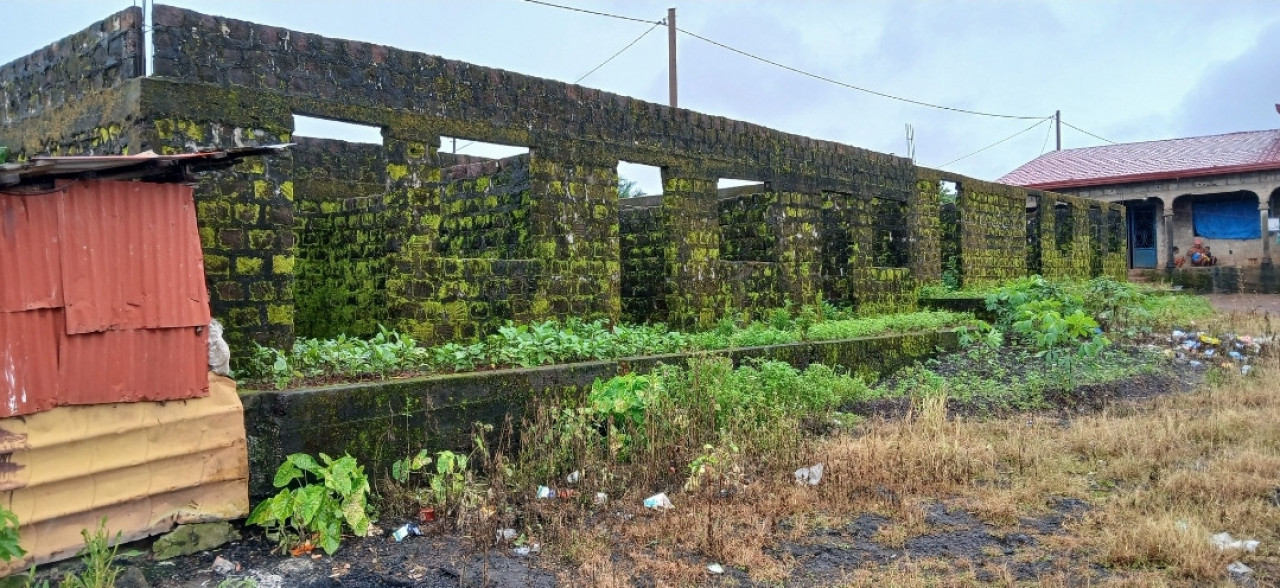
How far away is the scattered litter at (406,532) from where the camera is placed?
5.04m

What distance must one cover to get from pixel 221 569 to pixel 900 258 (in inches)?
471

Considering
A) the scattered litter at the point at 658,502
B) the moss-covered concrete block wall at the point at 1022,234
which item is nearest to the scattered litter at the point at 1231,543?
the scattered litter at the point at 658,502

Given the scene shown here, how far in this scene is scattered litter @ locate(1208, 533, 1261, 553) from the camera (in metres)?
4.28

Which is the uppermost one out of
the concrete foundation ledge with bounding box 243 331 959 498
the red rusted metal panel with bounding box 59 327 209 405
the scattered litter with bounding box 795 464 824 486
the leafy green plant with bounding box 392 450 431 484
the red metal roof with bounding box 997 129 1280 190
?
the red metal roof with bounding box 997 129 1280 190

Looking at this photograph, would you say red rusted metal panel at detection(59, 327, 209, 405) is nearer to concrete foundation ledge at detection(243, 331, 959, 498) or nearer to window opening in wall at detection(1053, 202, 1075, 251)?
concrete foundation ledge at detection(243, 331, 959, 498)

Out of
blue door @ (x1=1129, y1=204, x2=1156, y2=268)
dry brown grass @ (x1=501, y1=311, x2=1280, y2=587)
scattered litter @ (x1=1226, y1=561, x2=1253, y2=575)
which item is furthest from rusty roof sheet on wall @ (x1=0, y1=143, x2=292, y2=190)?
blue door @ (x1=1129, y1=204, x2=1156, y2=268)

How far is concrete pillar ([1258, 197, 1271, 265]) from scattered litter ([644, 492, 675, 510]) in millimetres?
22860

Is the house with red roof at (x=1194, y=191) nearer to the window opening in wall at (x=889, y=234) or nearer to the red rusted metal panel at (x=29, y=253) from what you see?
the window opening in wall at (x=889, y=234)

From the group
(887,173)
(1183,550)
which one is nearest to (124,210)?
(1183,550)

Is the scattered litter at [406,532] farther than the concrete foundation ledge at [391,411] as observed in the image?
No

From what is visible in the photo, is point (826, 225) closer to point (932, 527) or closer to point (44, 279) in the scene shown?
point (932, 527)

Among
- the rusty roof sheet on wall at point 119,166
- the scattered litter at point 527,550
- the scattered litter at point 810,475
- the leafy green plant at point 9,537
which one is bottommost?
the scattered litter at point 527,550

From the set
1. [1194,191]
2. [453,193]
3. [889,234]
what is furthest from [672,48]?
[1194,191]

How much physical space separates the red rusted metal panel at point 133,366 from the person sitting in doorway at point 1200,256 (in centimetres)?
2490
